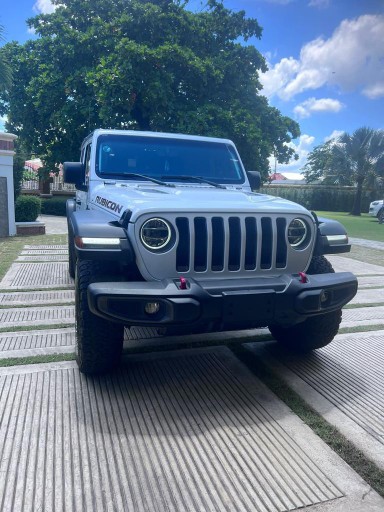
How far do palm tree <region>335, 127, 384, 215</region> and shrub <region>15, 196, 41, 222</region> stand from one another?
25.3 meters

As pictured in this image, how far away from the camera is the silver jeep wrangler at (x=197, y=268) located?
268 cm

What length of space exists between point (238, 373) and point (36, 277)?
4191mm

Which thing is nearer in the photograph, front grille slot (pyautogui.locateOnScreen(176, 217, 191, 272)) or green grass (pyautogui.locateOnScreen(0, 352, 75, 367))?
front grille slot (pyautogui.locateOnScreen(176, 217, 191, 272))

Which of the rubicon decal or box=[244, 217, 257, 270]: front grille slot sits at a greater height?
the rubicon decal

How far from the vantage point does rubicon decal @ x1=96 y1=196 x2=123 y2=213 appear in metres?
3.23

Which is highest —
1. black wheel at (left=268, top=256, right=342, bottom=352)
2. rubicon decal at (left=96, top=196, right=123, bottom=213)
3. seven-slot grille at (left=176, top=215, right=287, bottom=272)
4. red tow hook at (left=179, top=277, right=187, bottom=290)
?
rubicon decal at (left=96, top=196, right=123, bottom=213)

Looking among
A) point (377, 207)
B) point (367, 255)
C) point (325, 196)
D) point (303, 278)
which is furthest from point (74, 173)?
point (325, 196)

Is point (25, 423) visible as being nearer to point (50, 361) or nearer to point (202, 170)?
point (50, 361)

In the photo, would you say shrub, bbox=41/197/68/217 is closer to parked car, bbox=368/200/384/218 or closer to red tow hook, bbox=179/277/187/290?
parked car, bbox=368/200/384/218

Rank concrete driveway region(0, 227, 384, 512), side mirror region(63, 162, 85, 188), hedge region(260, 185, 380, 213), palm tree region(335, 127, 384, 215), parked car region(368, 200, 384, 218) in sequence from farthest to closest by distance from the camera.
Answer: hedge region(260, 185, 380, 213) < palm tree region(335, 127, 384, 215) < parked car region(368, 200, 384, 218) < side mirror region(63, 162, 85, 188) < concrete driveway region(0, 227, 384, 512)

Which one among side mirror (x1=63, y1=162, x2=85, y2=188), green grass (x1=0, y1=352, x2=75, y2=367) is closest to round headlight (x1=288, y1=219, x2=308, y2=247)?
green grass (x1=0, y1=352, x2=75, y2=367)

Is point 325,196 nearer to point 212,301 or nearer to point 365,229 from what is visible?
point 365,229

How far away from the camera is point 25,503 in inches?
78.7

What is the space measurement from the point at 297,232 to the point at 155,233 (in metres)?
1.07
